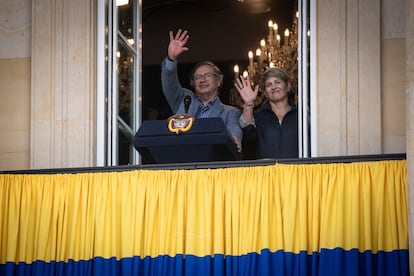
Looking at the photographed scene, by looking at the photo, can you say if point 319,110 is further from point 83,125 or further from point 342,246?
point 83,125

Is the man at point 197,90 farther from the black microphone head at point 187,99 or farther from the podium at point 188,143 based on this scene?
the podium at point 188,143

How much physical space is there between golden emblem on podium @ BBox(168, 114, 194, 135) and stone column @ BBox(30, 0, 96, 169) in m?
1.16

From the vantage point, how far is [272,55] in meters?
12.4

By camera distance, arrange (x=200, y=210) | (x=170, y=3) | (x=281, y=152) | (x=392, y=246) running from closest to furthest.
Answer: (x=392, y=246)
(x=200, y=210)
(x=281, y=152)
(x=170, y=3)

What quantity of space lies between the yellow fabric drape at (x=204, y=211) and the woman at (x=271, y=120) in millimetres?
1290

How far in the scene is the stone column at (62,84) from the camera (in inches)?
384

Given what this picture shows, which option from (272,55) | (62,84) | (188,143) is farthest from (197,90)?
(188,143)

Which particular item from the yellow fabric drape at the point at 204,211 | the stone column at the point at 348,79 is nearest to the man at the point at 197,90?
the stone column at the point at 348,79

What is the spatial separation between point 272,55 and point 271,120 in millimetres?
2443

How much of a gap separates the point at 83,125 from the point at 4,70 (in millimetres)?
1015

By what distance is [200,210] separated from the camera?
8.65m

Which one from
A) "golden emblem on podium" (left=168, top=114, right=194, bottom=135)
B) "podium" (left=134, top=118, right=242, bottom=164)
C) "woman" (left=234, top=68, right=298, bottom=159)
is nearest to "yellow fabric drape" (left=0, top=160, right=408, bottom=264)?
"podium" (left=134, top=118, right=242, bottom=164)

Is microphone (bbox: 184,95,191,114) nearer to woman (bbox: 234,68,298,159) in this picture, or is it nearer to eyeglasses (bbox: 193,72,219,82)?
eyeglasses (bbox: 193,72,219,82)

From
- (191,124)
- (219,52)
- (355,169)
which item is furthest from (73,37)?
(219,52)
